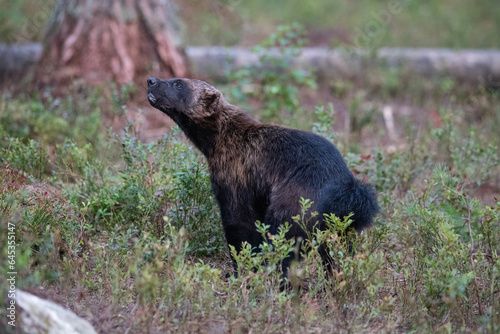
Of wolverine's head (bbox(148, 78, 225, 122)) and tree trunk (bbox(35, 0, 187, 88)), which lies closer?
wolverine's head (bbox(148, 78, 225, 122))

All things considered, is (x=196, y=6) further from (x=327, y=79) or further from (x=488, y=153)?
(x=488, y=153)

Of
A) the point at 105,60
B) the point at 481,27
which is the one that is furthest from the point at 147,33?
the point at 481,27

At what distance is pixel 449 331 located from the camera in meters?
3.03

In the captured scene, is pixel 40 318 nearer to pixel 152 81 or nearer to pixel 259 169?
pixel 259 169

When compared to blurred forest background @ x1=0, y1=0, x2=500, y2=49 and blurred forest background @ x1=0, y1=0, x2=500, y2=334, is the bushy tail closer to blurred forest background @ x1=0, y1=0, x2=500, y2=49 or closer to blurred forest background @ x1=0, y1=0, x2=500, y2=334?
blurred forest background @ x1=0, y1=0, x2=500, y2=334

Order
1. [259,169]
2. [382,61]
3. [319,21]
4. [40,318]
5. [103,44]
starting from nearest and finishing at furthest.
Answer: [40,318], [259,169], [103,44], [382,61], [319,21]

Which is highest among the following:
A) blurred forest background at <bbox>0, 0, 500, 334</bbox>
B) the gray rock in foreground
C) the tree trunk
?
the tree trunk

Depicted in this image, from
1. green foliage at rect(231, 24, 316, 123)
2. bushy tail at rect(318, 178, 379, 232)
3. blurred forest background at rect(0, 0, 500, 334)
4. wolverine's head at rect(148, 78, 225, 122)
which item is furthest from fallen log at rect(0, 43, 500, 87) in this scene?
bushy tail at rect(318, 178, 379, 232)

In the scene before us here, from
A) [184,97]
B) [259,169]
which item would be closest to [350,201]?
[259,169]

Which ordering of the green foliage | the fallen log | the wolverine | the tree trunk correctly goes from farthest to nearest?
1. the fallen log
2. the tree trunk
3. the green foliage
4. the wolverine

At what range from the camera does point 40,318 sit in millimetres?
2621

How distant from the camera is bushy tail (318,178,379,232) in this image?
3.60 meters

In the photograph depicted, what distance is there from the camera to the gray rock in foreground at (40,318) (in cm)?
260

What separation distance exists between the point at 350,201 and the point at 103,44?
5431 millimetres
